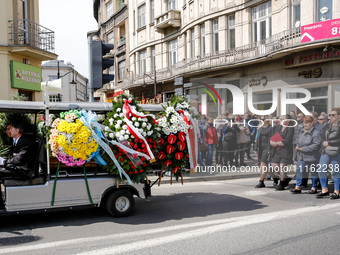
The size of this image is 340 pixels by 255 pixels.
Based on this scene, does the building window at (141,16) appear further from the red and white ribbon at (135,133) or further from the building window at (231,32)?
the red and white ribbon at (135,133)

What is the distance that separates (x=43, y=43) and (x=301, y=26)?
1212 cm

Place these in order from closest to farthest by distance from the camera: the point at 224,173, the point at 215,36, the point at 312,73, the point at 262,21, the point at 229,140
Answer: the point at 229,140
the point at 224,173
the point at 312,73
the point at 262,21
the point at 215,36

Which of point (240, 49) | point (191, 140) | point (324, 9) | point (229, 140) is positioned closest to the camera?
point (191, 140)

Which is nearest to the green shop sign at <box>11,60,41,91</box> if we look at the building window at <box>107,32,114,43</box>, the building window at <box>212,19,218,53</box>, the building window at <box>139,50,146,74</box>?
the building window at <box>212,19,218,53</box>

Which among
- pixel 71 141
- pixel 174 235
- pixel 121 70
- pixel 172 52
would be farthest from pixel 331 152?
pixel 121 70

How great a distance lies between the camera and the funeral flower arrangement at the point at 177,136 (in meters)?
7.31

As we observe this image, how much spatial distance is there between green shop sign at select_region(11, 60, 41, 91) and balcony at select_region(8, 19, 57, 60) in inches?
22.9

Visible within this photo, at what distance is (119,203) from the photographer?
708 cm

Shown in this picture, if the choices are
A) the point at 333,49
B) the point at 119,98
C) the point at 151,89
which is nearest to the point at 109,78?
the point at 119,98

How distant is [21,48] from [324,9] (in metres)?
13.5

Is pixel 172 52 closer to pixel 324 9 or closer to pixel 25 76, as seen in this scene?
pixel 25 76

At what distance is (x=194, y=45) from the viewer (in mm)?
25094

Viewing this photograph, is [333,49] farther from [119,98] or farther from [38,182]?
[38,182]

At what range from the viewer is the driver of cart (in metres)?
6.45
